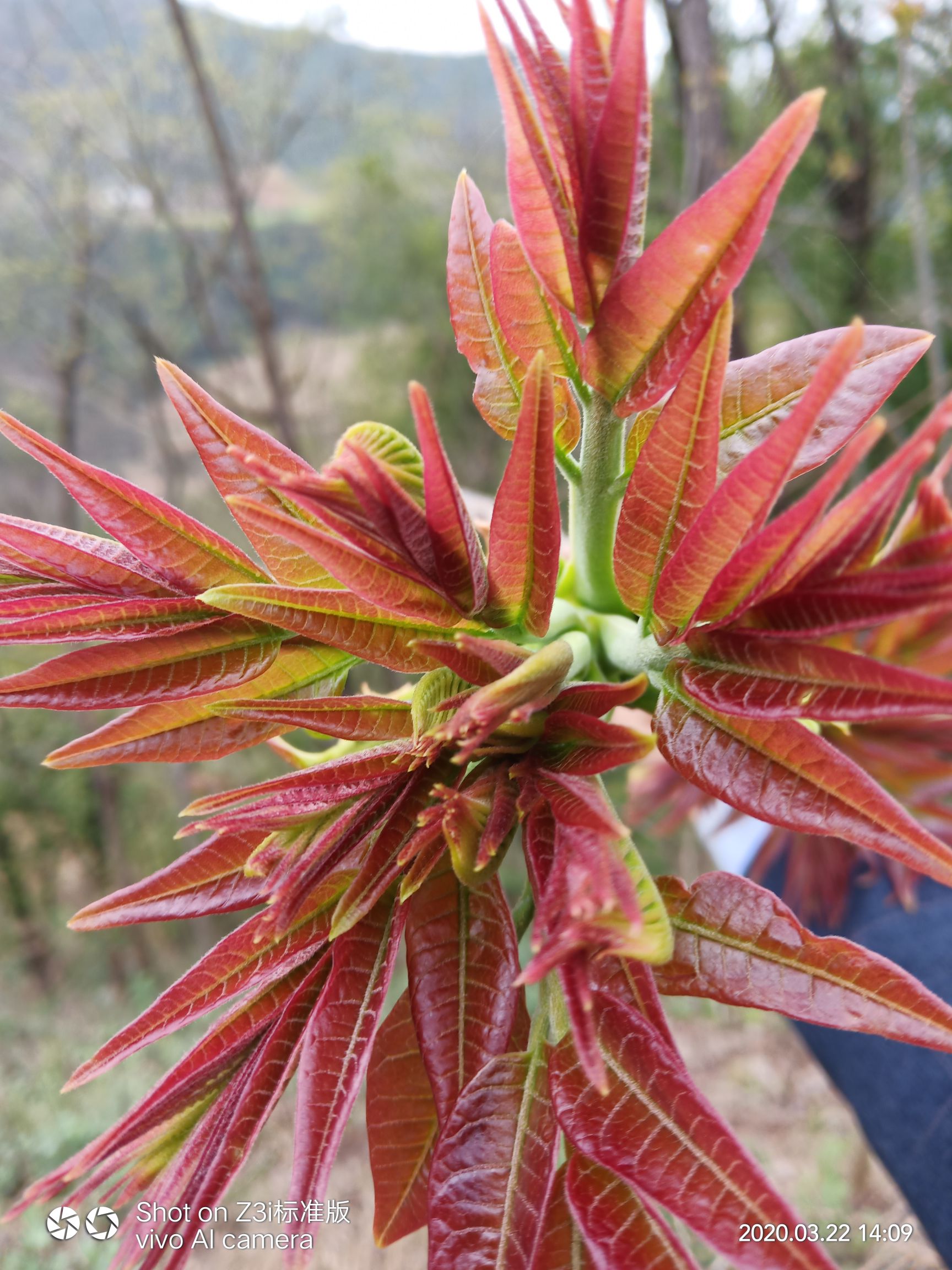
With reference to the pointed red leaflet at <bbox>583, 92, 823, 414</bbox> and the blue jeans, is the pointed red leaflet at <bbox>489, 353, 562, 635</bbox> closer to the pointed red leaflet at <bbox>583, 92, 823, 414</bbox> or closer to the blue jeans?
the pointed red leaflet at <bbox>583, 92, 823, 414</bbox>

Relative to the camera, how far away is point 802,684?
281mm

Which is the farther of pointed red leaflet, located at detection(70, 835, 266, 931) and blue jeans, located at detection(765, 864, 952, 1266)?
blue jeans, located at detection(765, 864, 952, 1266)

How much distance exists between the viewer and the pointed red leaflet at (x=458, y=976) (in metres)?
0.35

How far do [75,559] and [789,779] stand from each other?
334 mm

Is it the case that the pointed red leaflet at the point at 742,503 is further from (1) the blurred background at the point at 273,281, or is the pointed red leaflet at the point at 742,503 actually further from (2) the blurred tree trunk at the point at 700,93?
(2) the blurred tree trunk at the point at 700,93

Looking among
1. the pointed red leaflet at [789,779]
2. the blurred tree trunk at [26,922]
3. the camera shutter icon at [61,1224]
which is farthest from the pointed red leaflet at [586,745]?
the blurred tree trunk at [26,922]

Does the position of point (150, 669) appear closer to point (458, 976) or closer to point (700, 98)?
point (458, 976)

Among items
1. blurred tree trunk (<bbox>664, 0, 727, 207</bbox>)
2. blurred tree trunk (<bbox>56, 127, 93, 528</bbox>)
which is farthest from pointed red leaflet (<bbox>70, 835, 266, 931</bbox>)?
blurred tree trunk (<bbox>56, 127, 93, 528</bbox>)

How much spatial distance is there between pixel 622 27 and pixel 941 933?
877mm

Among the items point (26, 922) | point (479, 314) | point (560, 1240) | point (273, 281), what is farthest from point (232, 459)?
point (26, 922)

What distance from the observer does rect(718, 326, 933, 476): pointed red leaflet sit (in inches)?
13.4

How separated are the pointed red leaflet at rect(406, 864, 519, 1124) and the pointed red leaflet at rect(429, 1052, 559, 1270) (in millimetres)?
12

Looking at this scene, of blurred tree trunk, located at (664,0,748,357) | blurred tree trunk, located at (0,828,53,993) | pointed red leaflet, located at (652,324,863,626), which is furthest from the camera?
blurred tree trunk, located at (0,828,53,993)

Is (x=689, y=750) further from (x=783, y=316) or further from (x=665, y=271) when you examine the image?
(x=783, y=316)
